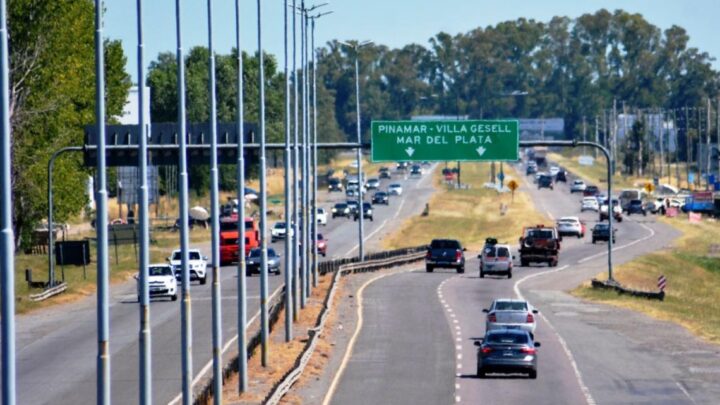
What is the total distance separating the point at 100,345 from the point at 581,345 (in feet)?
102

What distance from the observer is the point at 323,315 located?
59594 mm

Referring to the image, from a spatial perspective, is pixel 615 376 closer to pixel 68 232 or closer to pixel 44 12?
pixel 44 12

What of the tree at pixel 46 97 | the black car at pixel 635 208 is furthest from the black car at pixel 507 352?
the black car at pixel 635 208

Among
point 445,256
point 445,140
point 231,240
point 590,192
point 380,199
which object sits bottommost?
point 445,256

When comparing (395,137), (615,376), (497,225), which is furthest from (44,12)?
(497,225)

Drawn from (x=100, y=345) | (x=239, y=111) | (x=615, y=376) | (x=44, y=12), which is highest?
(x=44, y=12)

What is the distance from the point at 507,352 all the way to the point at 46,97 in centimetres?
4379

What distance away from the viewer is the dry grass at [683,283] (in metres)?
68.9

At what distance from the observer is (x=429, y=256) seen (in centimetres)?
9075

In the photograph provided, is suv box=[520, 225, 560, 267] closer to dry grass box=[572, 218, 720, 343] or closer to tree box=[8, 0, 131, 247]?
dry grass box=[572, 218, 720, 343]

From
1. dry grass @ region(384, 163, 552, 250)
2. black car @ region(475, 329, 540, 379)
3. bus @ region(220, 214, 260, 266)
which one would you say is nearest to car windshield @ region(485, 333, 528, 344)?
black car @ region(475, 329, 540, 379)

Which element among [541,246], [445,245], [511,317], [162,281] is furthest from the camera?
[541,246]

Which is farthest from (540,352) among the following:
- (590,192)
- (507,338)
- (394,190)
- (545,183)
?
(545,183)

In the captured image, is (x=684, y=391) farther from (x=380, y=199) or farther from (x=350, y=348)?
(x=380, y=199)
